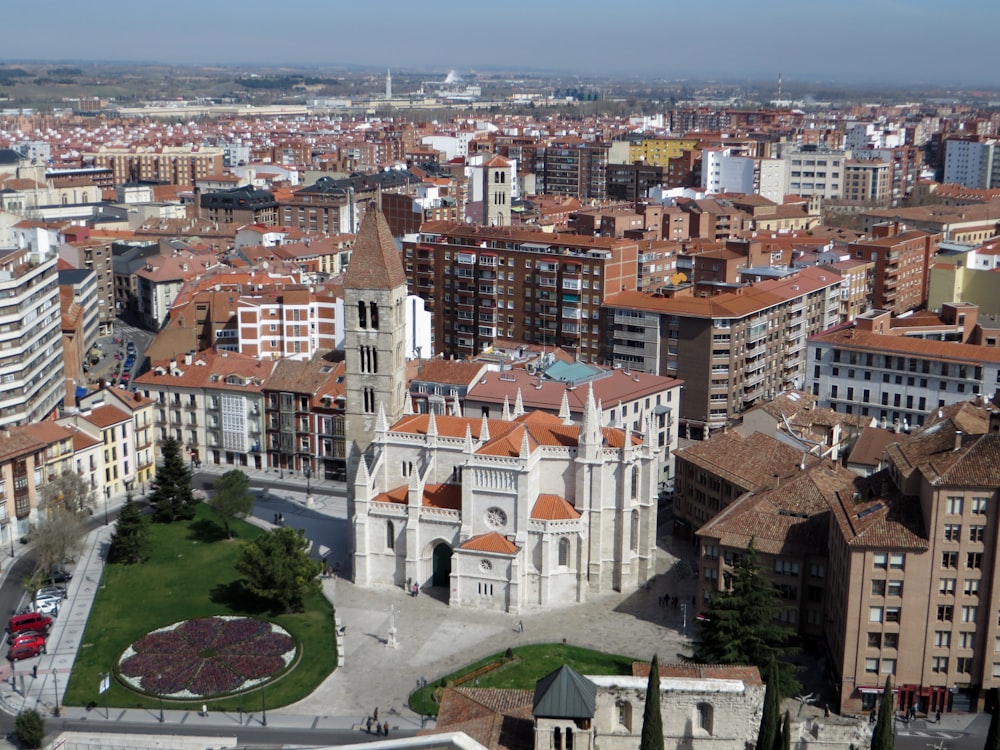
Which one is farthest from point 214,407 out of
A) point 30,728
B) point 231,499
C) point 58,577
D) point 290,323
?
point 30,728

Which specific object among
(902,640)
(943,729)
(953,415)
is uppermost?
(953,415)

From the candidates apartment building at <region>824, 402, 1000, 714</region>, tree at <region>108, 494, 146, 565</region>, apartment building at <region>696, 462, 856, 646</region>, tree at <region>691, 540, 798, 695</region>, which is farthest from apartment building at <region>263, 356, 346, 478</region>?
apartment building at <region>824, 402, 1000, 714</region>

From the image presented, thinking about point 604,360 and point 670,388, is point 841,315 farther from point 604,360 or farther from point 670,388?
point 670,388

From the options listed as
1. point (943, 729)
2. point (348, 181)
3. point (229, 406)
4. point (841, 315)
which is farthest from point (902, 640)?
point (348, 181)

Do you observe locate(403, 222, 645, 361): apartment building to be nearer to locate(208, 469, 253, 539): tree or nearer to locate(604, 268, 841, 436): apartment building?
locate(604, 268, 841, 436): apartment building

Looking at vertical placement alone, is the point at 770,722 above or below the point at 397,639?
above

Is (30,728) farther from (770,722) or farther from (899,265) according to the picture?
(899,265)

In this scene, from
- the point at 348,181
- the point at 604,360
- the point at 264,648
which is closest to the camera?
the point at 264,648

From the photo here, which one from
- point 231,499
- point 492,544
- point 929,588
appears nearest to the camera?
point 929,588
